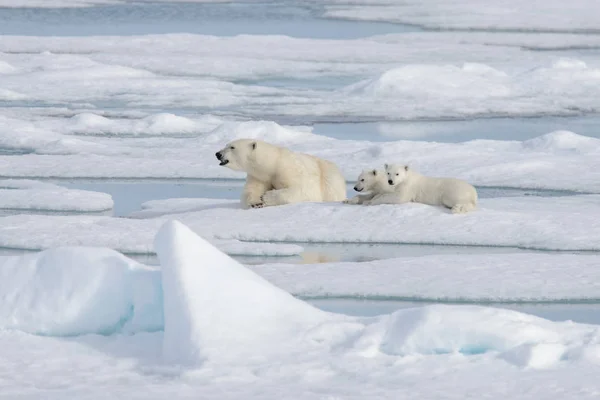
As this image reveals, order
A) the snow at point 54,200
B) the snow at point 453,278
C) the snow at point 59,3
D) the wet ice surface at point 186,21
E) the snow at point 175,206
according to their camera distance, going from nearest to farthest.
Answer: the snow at point 453,278
the snow at point 175,206
the snow at point 54,200
the wet ice surface at point 186,21
the snow at point 59,3

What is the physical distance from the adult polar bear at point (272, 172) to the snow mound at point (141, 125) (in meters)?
3.94

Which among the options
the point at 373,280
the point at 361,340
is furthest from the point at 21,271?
the point at 373,280

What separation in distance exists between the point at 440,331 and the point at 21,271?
59.5 inches

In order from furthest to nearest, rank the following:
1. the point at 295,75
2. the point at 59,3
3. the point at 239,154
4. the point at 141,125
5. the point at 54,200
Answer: the point at 59,3 < the point at 295,75 < the point at 141,125 < the point at 54,200 < the point at 239,154

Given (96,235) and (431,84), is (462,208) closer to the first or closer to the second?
(96,235)

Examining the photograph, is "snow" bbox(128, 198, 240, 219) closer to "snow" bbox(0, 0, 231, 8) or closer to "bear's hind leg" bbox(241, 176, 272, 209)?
"bear's hind leg" bbox(241, 176, 272, 209)

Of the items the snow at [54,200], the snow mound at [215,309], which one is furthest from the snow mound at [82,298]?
the snow at [54,200]

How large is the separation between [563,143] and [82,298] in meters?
6.05

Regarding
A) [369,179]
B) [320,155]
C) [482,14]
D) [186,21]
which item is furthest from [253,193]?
[482,14]

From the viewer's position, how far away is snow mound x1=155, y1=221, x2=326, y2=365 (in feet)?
12.8

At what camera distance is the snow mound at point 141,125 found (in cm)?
1102

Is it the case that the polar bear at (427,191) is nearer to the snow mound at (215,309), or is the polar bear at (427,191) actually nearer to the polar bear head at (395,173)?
the polar bear head at (395,173)

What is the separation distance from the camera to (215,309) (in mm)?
4004

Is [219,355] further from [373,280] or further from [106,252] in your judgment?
[373,280]
